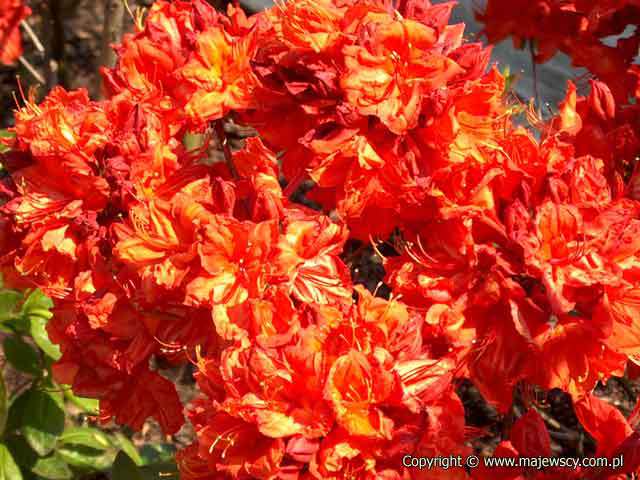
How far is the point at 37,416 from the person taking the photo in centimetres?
184

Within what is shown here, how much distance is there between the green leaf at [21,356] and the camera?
185cm

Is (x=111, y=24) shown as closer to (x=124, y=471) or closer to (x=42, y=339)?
(x=42, y=339)

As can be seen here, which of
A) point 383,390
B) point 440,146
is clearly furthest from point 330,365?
point 440,146

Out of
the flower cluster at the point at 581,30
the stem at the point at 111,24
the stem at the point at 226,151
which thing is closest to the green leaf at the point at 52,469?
the stem at the point at 226,151

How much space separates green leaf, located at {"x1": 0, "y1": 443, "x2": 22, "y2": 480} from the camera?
1.77 metres

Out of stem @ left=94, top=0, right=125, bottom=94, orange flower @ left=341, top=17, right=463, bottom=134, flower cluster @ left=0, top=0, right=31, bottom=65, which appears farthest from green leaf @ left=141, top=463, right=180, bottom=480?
flower cluster @ left=0, top=0, right=31, bottom=65

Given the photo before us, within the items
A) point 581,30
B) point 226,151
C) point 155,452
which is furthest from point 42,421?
point 581,30

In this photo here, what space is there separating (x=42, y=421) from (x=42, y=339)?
7.8 inches

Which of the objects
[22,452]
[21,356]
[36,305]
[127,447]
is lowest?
[127,447]

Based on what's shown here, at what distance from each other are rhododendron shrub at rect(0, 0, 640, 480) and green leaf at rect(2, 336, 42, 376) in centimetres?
58

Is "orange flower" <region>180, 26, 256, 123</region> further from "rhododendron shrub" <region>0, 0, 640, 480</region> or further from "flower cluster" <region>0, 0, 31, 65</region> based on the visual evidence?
"flower cluster" <region>0, 0, 31, 65</region>

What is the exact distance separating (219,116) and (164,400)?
1.50 feet

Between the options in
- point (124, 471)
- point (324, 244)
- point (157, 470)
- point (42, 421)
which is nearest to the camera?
point (324, 244)

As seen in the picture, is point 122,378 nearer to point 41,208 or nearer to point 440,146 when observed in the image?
point 41,208
